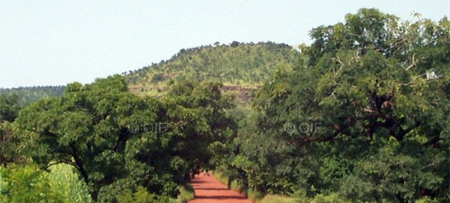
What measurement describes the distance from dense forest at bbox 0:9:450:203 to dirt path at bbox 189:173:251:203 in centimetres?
1021

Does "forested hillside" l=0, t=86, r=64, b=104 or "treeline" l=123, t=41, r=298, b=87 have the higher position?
"treeline" l=123, t=41, r=298, b=87

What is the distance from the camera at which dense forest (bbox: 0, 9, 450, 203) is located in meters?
18.0

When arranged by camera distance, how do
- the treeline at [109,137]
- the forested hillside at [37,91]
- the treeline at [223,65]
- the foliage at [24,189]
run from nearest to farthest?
the foliage at [24,189]
the treeline at [109,137]
the treeline at [223,65]
the forested hillside at [37,91]

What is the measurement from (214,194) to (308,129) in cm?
2290

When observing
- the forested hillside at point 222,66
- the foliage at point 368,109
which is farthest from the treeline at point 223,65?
the foliage at point 368,109

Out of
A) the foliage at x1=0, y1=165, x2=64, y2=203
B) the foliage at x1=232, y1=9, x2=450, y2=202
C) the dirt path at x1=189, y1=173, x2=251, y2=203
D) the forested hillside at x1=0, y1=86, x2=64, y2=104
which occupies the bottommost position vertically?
the dirt path at x1=189, y1=173, x2=251, y2=203

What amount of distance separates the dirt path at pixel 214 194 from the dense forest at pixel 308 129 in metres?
10.2

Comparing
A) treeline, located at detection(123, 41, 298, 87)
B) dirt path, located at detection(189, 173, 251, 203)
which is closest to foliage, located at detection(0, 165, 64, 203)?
dirt path, located at detection(189, 173, 251, 203)

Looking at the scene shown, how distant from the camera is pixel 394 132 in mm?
20078

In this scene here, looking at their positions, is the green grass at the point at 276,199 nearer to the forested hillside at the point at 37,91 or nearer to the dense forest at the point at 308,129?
the dense forest at the point at 308,129

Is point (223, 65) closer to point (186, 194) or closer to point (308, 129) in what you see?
point (186, 194)

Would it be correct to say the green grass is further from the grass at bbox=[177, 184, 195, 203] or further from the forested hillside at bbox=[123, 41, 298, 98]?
the forested hillside at bbox=[123, 41, 298, 98]

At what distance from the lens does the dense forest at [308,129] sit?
59.2ft

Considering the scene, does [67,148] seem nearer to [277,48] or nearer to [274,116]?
[274,116]
